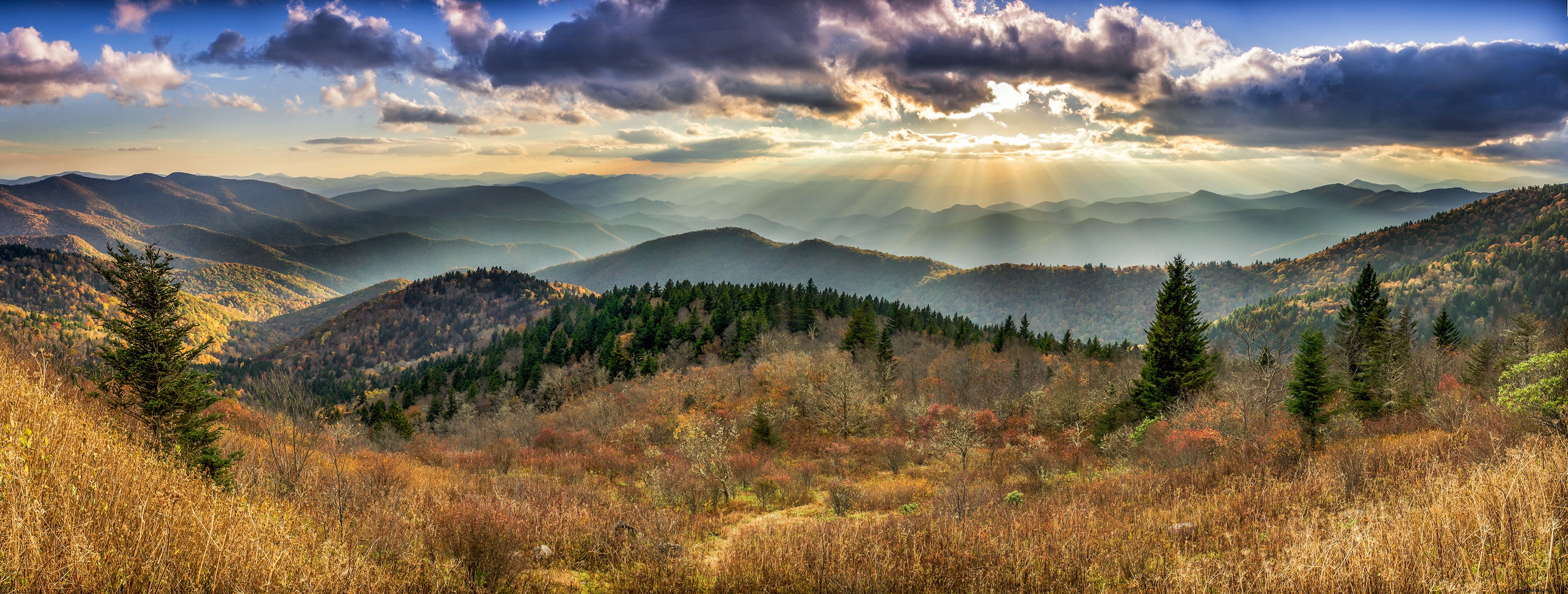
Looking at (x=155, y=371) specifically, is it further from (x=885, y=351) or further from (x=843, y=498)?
(x=885, y=351)

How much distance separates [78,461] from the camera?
23.4 feet

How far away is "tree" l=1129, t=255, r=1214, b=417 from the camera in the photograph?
3503 centimetres

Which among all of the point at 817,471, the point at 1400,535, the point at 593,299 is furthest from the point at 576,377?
the point at 593,299

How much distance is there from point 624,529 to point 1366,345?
5485 centimetres

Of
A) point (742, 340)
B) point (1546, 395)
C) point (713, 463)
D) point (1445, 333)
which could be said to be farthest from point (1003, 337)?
point (1546, 395)

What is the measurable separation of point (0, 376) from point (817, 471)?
909 inches

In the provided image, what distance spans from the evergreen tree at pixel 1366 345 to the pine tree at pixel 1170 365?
6.82 meters

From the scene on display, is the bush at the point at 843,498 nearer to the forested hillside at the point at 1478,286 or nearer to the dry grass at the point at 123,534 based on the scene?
the dry grass at the point at 123,534

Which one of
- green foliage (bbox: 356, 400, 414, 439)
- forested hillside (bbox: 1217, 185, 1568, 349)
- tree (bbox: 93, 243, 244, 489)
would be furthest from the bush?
forested hillside (bbox: 1217, 185, 1568, 349)

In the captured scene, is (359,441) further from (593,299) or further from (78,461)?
(593,299)

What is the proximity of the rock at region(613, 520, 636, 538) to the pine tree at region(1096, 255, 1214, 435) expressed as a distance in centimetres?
3019

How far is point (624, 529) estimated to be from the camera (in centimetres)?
1320

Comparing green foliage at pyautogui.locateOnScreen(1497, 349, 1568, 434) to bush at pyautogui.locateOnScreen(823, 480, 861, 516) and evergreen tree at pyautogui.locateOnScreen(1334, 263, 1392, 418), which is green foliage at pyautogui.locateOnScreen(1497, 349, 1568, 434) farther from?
evergreen tree at pyautogui.locateOnScreen(1334, 263, 1392, 418)

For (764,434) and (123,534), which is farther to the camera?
(764,434)
